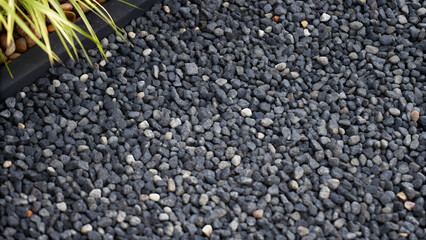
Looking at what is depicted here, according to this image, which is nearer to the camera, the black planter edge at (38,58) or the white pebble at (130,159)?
the white pebble at (130,159)

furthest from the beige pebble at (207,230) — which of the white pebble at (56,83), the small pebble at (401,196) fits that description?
the white pebble at (56,83)

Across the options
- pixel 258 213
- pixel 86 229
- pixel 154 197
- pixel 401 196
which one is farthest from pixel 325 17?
pixel 86 229

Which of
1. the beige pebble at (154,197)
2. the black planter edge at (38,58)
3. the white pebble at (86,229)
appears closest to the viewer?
the white pebble at (86,229)

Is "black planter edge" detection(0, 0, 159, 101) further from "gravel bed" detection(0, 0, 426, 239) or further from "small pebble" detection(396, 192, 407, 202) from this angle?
"small pebble" detection(396, 192, 407, 202)

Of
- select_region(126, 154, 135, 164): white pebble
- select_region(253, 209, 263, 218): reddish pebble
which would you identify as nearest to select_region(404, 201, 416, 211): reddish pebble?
select_region(253, 209, 263, 218): reddish pebble

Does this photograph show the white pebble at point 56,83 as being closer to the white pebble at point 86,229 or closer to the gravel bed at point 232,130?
the gravel bed at point 232,130

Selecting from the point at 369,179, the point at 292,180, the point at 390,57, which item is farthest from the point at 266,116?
the point at 390,57

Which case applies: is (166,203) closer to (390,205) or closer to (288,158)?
(288,158)

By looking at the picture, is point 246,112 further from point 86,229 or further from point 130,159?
point 86,229
